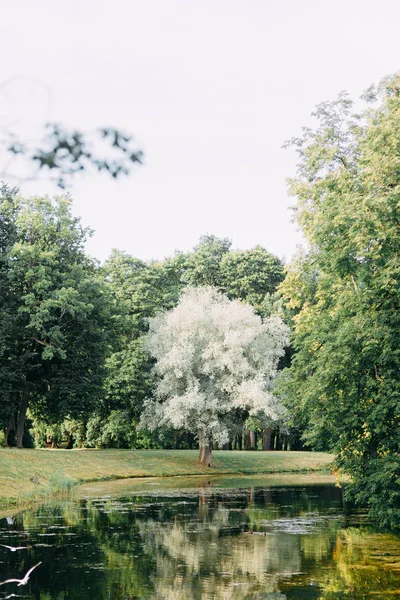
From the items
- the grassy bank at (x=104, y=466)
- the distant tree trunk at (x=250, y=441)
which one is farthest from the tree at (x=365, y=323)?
the distant tree trunk at (x=250, y=441)

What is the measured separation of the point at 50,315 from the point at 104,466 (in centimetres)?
922

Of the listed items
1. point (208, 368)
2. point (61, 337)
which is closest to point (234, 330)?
point (208, 368)

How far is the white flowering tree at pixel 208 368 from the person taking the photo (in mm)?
46719

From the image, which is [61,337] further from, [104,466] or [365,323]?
[365,323]

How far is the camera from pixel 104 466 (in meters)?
42.9

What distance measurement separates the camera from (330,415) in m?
23.7

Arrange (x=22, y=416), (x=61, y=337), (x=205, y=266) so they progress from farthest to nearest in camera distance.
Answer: (x=205, y=266)
(x=22, y=416)
(x=61, y=337)

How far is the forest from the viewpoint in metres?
21.5

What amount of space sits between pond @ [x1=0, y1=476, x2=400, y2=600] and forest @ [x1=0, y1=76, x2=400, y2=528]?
112 inches

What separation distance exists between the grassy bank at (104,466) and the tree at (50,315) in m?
3.74

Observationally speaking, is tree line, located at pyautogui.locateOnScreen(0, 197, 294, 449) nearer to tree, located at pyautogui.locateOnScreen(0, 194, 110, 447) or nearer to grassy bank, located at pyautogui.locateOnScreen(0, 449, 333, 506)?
tree, located at pyautogui.locateOnScreen(0, 194, 110, 447)

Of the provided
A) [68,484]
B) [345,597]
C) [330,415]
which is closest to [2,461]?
[68,484]

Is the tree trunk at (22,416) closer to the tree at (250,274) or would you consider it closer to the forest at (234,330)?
the forest at (234,330)

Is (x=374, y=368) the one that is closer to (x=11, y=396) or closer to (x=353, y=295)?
(x=353, y=295)
